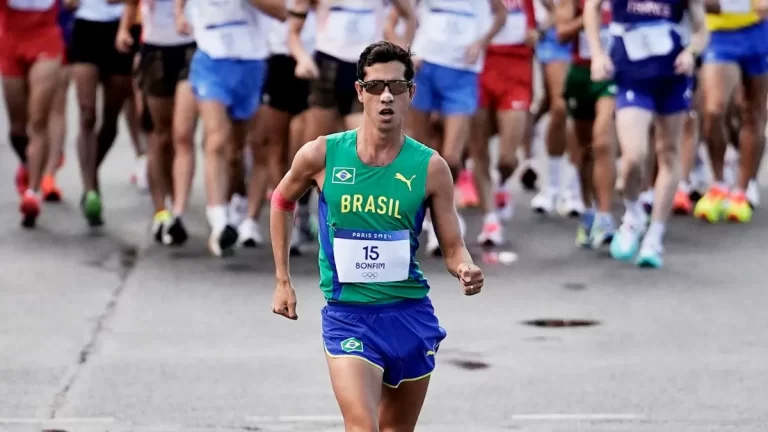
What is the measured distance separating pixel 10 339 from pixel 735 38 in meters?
6.25

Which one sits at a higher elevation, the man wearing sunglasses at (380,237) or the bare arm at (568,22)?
the man wearing sunglasses at (380,237)

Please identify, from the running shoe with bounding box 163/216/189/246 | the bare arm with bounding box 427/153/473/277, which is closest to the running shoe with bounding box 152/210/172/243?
the running shoe with bounding box 163/216/189/246

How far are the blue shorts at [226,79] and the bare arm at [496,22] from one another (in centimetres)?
152

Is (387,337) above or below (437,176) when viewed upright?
below

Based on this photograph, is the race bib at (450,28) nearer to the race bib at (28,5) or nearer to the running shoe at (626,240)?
the running shoe at (626,240)

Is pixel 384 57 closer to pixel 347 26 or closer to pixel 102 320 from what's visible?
pixel 102 320

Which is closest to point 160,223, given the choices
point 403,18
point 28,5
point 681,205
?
point 28,5

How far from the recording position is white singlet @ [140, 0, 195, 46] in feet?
41.1

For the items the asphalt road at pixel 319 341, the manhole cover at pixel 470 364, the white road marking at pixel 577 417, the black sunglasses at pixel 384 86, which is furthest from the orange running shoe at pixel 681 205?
the black sunglasses at pixel 384 86

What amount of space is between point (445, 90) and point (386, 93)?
6311 millimetres

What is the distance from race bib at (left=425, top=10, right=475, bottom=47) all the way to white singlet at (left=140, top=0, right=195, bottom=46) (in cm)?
171

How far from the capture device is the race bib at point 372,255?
6008 millimetres

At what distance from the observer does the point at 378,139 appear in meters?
5.98

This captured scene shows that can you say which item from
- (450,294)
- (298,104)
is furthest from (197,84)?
(450,294)
